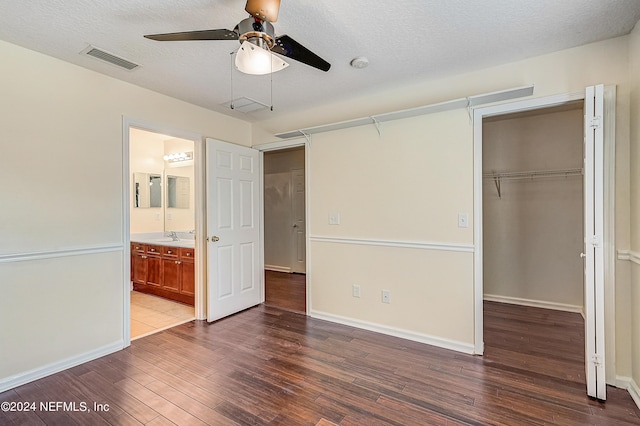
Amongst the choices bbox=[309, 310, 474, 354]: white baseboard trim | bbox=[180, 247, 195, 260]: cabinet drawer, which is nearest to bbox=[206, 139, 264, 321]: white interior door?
bbox=[180, 247, 195, 260]: cabinet drawer

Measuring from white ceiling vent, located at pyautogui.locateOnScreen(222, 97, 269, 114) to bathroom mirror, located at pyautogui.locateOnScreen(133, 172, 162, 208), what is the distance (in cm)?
237

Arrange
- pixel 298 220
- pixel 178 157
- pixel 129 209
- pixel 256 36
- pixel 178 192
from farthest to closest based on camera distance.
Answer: pixel 298 220 < pixel 178 192 < pixel 178 157 < pixel 129 209 < pixel 256 36

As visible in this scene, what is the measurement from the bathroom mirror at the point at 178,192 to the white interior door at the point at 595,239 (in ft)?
16.5

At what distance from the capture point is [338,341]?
3014 mm

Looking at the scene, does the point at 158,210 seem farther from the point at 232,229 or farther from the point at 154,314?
the point at 232,229

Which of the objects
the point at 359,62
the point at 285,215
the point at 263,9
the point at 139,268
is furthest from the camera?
the point at 285,215

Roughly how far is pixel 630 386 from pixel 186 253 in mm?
4405

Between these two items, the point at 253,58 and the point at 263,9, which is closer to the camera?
the point at 263,9

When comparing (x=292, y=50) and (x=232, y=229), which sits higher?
(x=292, y=50)

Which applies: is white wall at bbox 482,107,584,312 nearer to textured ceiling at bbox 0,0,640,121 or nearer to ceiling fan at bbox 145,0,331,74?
textured ceiling at bbox 0,0,640,121

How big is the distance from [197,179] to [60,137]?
1.34 meters

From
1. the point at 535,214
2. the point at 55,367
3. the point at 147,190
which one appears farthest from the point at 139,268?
the point at 535,214

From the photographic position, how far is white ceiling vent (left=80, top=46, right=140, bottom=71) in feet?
7.73

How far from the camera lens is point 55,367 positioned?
8.11 feet
